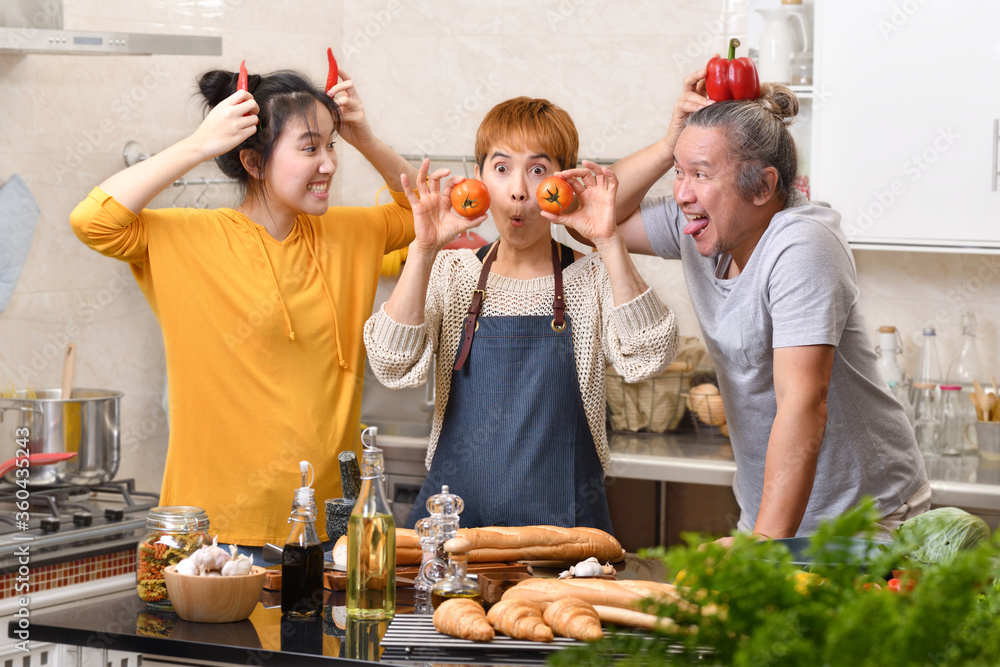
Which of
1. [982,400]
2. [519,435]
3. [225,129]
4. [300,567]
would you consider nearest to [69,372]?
[225,129]

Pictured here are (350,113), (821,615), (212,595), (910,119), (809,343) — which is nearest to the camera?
(821,615)

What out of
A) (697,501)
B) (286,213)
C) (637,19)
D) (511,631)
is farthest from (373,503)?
(637,19)

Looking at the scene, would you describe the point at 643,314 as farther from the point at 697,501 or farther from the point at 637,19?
the point at 637,19

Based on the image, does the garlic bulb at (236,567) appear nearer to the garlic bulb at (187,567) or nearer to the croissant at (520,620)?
the garlic bulb at (187,567)

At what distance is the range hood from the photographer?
6.69 feet

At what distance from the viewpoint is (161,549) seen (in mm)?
1280

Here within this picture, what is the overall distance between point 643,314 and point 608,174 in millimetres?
269

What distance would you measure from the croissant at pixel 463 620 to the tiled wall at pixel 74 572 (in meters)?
1.24

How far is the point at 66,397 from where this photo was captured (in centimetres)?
233

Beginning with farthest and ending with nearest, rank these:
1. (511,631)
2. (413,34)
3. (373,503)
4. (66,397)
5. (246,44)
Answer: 1. (413,34)
2. (246,44)
3. (66,397)
4. (373,503)
5. (511,631)

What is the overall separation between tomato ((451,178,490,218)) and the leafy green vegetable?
1.09 metres

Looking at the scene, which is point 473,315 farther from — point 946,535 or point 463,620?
point 946,535

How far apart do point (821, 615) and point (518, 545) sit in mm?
763

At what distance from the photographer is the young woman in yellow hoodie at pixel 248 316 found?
5.52 ft
